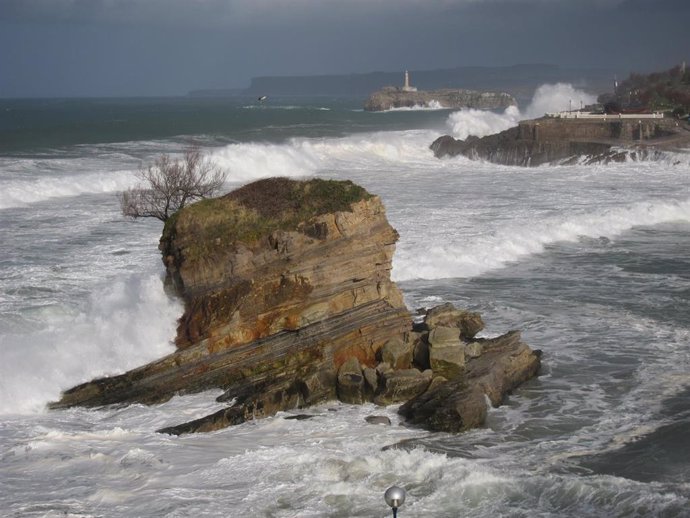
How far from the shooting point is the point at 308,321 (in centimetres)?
1770

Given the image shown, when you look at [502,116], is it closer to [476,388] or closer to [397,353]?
[397,353]

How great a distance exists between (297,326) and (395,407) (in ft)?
7.92

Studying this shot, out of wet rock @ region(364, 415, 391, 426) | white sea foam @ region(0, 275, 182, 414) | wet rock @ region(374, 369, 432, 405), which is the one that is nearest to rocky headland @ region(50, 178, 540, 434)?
wet rock @ region(374, 369, 432, 405)

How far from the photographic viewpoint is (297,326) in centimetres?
1764

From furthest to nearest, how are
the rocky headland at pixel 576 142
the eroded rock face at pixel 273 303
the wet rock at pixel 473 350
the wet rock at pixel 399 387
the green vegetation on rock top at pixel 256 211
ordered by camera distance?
1. the rocky headland at pixel 576 142
2. the wet rock at pixel 473 350
3. the green vegetation on rock top at pixel 256 211
4. the eroded rock face at pixel 273 303
5. the wet rock at pixel 399 387

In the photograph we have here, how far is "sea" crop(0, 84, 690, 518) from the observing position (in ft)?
42.9

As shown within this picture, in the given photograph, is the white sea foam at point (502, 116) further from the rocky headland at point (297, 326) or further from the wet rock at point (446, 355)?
the wet rock at point (446, 355)

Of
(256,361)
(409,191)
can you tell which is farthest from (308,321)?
(409,191)

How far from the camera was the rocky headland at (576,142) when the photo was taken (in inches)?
2677

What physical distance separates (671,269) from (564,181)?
28.0 metres

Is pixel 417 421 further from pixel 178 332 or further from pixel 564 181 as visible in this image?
pixel 564 181

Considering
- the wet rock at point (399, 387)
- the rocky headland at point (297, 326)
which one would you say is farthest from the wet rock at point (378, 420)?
the wet rock at point (399, 387)

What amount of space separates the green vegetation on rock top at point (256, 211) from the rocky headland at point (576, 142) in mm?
51301

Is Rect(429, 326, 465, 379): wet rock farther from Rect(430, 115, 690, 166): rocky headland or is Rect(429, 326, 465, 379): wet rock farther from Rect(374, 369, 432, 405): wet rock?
Rect(430, 115, 690, 166): rocky headland
